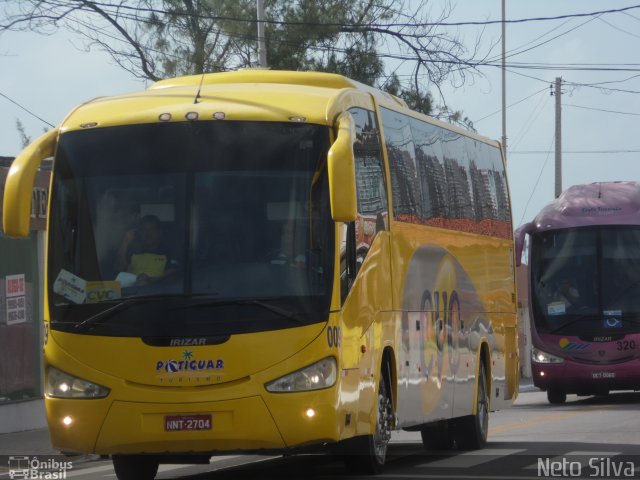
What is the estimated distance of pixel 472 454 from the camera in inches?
625

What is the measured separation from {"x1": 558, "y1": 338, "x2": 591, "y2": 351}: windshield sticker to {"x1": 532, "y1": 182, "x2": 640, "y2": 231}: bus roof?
2.03 m

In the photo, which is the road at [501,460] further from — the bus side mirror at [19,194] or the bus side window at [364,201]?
the bus side mirror at [19,194]

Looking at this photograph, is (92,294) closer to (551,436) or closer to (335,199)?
(335,199)

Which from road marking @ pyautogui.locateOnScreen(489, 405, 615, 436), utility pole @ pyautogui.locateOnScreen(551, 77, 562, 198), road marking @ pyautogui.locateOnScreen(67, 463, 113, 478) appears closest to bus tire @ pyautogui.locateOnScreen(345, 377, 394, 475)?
road marking @ pyautogui.locateOnScreen(67, 463, 113, 478)

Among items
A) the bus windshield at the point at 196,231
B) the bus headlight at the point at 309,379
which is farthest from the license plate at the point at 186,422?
the bus windshield at the point at 196,231

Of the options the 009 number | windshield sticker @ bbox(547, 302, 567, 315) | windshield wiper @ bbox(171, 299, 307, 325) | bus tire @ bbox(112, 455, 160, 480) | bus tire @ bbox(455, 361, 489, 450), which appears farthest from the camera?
Answer: windshield sticker @ bbox(547, 302, 567, 315)

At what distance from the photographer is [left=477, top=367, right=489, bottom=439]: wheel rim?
665 inches

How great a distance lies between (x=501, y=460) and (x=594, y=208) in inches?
505

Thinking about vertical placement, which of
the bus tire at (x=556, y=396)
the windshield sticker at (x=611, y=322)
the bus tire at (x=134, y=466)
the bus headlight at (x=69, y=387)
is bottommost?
the bus tire at (x=556, y=396)

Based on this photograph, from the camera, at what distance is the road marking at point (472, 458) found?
14.4 meters

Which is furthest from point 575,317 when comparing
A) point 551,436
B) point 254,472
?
point 254,472

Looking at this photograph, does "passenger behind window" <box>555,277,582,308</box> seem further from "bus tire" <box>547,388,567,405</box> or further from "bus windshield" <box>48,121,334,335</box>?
"bus windshield" <box>48,121,334,335</box>

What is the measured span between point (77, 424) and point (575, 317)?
16.4 meters

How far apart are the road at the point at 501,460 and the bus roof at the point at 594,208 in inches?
246
